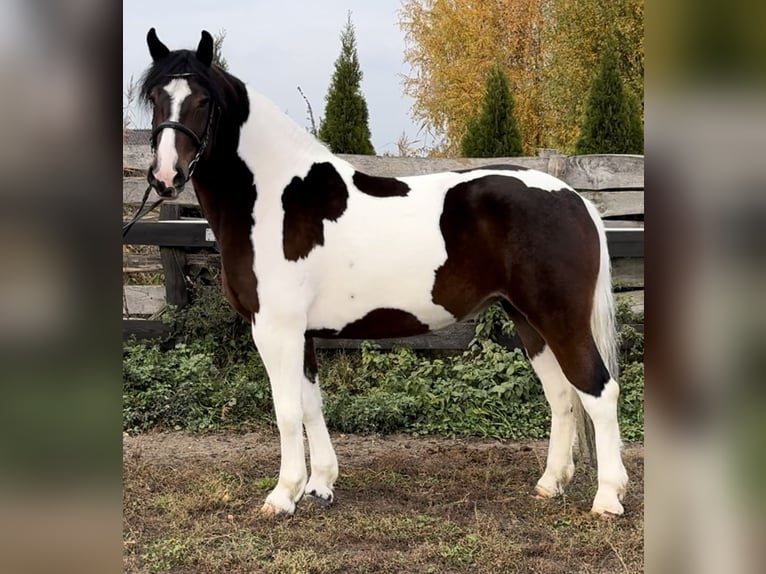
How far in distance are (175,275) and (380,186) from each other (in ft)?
9.36

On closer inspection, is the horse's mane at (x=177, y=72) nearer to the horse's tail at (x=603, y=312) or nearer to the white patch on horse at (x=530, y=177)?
the white patch on horse at (x=530, y=177)

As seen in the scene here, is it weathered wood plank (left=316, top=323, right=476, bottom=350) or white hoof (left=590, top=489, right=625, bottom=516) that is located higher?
weathered wood plank (left=316, top=323, right=476, bottom=350)

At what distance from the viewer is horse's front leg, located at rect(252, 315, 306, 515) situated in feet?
11.0

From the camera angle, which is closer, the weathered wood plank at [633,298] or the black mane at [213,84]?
the black mane at [213,84]

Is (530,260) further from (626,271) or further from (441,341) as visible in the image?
(626,271)

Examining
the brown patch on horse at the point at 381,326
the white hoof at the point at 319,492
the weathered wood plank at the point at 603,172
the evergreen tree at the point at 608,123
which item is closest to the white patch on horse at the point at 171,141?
the brown patch on horse at the point at 381,326

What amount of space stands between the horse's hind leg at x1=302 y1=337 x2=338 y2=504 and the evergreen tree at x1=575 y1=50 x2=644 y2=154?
416 centimetres

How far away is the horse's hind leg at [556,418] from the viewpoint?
143 inches

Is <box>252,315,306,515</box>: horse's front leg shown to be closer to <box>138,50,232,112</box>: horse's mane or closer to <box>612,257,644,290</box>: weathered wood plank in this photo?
<box>138,50,232,112</box>: horse's mane

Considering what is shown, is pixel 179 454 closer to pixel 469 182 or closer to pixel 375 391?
pixel 375 391

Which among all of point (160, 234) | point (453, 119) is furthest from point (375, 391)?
point (453, 119)

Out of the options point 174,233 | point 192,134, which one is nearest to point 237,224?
point 192,134

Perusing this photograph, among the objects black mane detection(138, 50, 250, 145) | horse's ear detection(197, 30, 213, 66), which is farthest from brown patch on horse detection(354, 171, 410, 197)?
horse's ear detection(197, 30, 213, 66)
